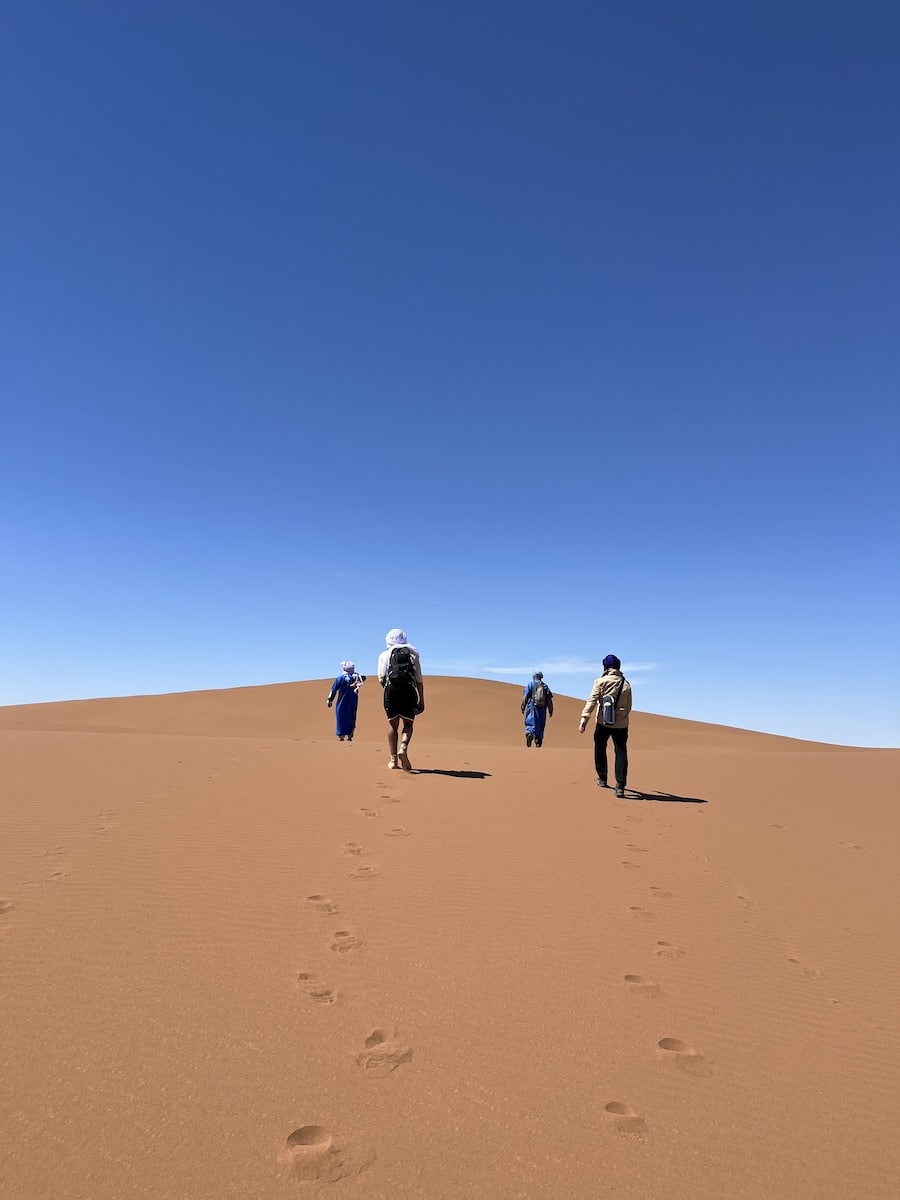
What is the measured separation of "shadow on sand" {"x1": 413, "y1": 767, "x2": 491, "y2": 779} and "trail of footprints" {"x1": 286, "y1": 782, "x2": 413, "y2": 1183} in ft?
16.1

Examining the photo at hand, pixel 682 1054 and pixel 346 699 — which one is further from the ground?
pixel 346 699

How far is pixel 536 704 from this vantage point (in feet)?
55.3

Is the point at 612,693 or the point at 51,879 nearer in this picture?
the point at 51,879

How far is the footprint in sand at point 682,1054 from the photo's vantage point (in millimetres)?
2684

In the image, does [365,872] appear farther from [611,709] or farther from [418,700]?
[611,709]

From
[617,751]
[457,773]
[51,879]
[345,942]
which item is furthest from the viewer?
[457,773]

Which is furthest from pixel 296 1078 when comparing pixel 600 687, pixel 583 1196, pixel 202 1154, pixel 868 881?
pixel 600 687

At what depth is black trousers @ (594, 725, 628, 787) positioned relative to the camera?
8445 mm

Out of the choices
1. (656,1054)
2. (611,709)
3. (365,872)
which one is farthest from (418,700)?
(656,1054)

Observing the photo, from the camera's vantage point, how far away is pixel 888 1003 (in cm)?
354

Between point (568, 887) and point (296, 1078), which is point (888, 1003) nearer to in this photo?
point (568, 887)

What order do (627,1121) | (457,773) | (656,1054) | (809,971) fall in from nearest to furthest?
1. (627,1121)
2. (656,1054)
3. (809,971)
4. (457,773)

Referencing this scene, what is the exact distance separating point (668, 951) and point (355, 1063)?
6.94ft

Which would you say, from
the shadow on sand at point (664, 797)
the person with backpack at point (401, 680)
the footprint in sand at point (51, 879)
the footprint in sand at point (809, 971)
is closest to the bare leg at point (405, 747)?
the person with backpack at point (401, 680)
